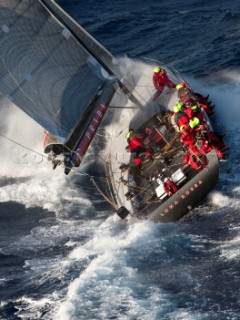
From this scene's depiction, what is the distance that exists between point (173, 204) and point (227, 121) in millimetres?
4226

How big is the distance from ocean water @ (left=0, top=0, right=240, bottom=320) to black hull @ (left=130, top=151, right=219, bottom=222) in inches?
9.9

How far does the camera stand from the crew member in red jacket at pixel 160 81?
18.2 meters

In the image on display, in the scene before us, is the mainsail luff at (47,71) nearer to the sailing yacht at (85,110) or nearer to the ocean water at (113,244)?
the sailing yacht at (85,110)

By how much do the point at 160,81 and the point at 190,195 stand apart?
4617 millimetres

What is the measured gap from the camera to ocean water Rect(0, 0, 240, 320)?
12.2 m

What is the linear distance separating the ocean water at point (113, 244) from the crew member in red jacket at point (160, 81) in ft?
5.67

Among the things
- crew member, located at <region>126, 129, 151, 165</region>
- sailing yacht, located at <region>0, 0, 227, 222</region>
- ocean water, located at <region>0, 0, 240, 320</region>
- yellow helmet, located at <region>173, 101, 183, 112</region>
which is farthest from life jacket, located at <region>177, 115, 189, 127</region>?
ocean water, located at <region>0, 0, 240, 320</region>

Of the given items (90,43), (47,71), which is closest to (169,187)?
(47,71)

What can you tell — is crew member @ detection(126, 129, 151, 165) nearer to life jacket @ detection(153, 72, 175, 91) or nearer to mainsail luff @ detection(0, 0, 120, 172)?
mainsail luff @ detection(0, 0, 120, 172)

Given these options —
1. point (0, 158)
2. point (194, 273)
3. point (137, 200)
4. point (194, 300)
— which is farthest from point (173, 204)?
point (0, 158)

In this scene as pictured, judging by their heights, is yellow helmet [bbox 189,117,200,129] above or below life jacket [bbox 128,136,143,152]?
above

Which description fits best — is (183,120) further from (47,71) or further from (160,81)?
(47,71)

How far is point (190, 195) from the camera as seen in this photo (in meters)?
14.8

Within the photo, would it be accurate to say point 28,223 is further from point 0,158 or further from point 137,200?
point 0,158
